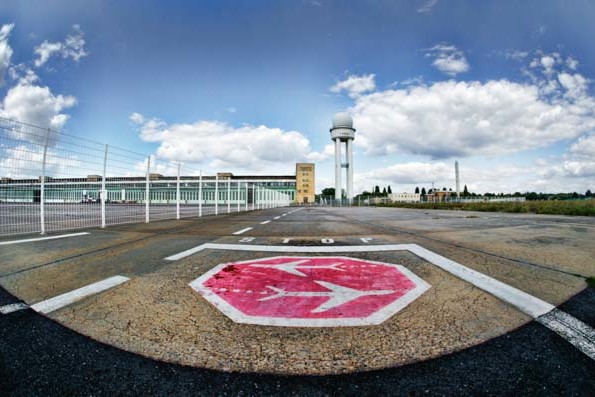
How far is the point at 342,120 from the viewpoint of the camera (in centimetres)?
7856

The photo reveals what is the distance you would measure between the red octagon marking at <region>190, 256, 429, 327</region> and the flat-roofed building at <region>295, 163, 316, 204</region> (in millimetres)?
107304

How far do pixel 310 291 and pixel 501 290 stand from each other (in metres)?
1.88

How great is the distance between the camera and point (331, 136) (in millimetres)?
80875

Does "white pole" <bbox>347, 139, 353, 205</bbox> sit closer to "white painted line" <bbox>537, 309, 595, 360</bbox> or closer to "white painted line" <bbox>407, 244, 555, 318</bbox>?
"white painted line" <bbox>407, 244, 555, 318</bbox>

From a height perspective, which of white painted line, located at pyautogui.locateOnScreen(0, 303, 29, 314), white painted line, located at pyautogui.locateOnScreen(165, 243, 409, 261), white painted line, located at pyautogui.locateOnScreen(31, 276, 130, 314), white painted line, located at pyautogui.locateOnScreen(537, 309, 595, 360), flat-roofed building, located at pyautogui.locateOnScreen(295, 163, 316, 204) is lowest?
white painted line, located at pyautogui.locateOnScreen(0, 303, 29, 314)

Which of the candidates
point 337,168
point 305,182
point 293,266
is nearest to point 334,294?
point 293,266

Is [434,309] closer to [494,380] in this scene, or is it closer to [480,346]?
[480,346]

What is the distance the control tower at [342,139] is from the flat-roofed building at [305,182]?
1371 inches

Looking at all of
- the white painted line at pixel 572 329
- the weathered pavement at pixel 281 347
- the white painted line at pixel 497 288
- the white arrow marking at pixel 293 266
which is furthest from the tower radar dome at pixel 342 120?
the white painted line at pixel 572 329

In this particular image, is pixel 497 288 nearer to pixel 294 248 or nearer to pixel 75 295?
pixel 294 248

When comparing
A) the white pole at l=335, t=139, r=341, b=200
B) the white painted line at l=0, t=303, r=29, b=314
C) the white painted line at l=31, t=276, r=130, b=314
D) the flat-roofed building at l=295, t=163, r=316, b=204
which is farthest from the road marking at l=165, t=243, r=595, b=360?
the flat-roofed building at l=295, t=163, r=316, b=204

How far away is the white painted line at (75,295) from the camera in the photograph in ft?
7.72

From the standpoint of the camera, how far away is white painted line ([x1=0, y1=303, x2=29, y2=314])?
2270mm

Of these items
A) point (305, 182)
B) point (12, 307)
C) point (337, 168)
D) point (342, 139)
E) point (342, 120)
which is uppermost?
point (342, 120)
